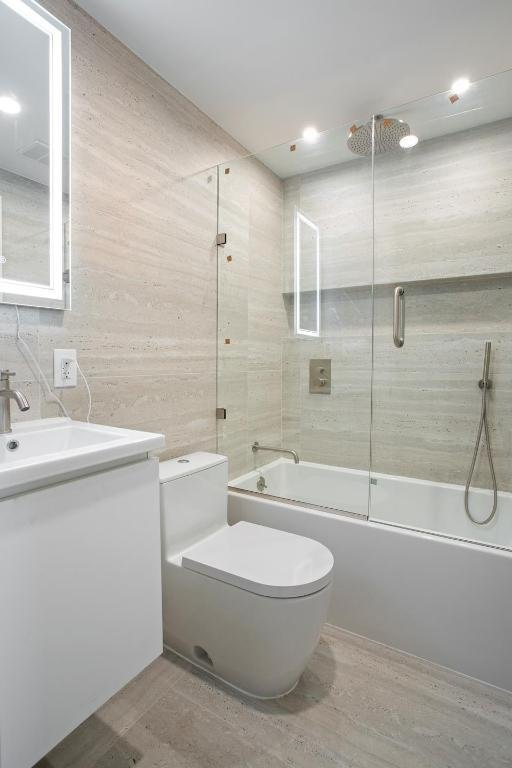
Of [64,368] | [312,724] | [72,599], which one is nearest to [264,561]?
[312,724]

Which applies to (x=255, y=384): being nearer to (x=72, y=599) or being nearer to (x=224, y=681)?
(x=224, y=681)

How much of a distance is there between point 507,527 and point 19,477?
210 cm

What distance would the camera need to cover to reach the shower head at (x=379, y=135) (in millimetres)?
1924

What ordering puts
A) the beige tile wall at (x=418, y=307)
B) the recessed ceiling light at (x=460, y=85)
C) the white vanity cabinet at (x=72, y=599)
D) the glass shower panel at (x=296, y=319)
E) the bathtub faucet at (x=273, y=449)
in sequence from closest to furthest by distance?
the white vanity cabinet at (x=72, y=599) → the recessed ceiling light at (x=460, y=85) → the beige tile wall at (x=418, y=307) → the glass shower panel at (x=296, y=319) → the bathtub faucet at (x=273, y=449)

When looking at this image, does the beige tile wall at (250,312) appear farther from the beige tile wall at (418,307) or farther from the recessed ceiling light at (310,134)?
the recessed ceiling light at (310,134)

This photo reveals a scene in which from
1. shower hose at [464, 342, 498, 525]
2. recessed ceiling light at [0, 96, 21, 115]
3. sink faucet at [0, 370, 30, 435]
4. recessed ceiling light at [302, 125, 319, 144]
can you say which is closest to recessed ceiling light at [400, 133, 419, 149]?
recessed ceiling light at [302, 125, 319, 144]

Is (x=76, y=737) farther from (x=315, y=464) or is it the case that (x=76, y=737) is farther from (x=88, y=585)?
(x=315, y=464)

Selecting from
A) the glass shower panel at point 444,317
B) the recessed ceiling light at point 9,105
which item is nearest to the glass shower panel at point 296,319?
the glass shower panel at point 444,317

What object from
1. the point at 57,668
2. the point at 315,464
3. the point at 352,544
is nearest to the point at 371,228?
the point at 315,464

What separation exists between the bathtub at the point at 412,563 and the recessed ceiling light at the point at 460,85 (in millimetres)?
1843

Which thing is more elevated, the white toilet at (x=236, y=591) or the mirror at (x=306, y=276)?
the mirror at (x=306, y=276)

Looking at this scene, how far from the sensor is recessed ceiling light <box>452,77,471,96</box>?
1.77 metres

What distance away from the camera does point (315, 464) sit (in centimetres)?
232

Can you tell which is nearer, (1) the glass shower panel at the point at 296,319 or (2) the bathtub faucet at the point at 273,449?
(1) the glass shower panel at the point at 296,319
